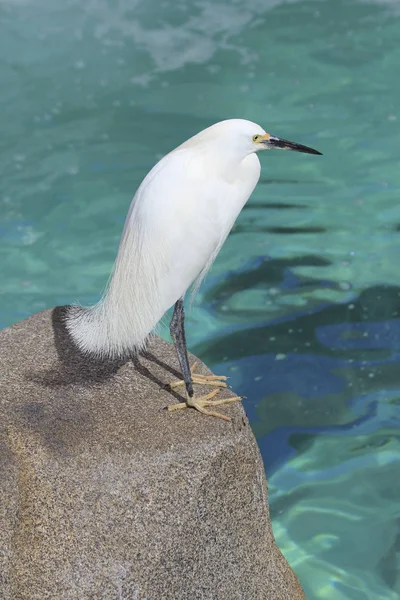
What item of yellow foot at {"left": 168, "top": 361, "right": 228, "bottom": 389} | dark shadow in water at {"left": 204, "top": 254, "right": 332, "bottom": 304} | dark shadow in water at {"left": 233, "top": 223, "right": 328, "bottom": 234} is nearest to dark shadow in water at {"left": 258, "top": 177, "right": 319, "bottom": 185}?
dark shadow in water at {"left": 233, "top": 223, "right": 328, "bottom": 234}

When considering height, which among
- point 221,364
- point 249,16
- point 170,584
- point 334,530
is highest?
point 249,16

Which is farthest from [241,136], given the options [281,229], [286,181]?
[286,181]

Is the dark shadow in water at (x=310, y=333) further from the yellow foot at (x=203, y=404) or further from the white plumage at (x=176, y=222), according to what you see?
the white plumage at (x=176, y=222)

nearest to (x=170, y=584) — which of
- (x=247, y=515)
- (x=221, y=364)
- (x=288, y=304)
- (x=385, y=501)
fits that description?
(x=247, y=515)

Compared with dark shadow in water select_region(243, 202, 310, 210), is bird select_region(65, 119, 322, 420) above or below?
above

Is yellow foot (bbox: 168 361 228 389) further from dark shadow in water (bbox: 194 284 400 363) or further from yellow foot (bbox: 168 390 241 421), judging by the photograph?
dark shadow in water (bbox: 194 284 400 363)

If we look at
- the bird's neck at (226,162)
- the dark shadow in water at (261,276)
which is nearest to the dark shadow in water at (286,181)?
the dark shadow in water at (261,276)

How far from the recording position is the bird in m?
2.16

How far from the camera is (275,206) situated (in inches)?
199

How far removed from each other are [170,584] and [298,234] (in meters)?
2.92

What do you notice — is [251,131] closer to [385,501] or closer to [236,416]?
Answer: [236,416]

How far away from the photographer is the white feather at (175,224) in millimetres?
2158

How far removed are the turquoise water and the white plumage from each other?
1.21 metres

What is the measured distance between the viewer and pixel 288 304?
4242mm
